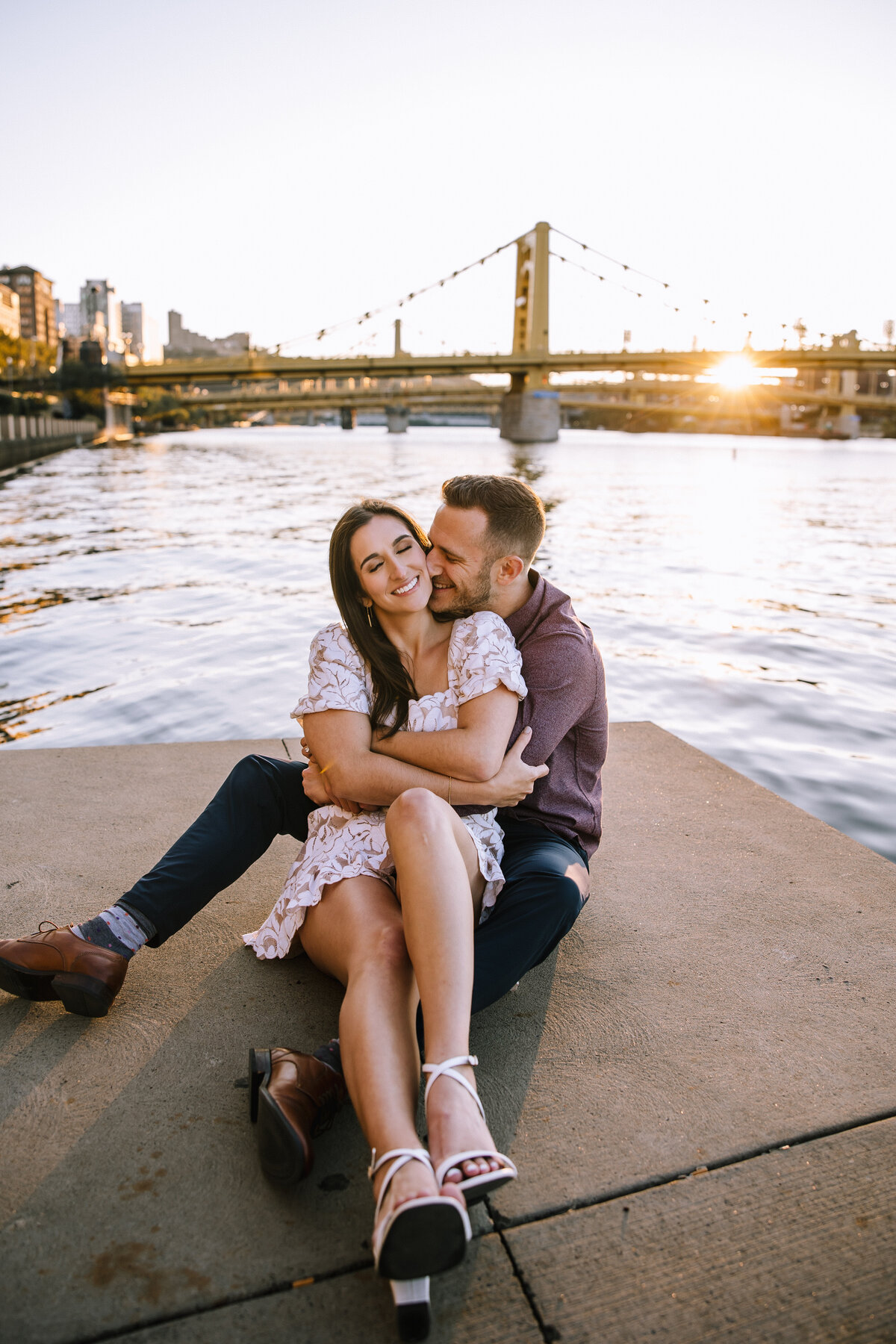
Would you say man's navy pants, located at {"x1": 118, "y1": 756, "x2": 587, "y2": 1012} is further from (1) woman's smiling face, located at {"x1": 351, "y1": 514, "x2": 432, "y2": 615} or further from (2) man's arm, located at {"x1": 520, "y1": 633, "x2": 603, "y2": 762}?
(1) woman's smiling face, located at {"x1": 351, "y1": 514, "x2": 432, "y2": 615}

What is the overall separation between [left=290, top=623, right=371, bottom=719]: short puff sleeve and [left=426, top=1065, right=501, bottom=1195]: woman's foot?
0.65 meters

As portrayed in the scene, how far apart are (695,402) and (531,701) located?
68.2m

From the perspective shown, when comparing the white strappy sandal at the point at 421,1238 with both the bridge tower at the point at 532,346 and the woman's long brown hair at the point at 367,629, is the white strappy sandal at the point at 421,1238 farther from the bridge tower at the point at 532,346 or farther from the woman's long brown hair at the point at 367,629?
the bridge tower at the point at 532,346

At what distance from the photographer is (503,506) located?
5.91 ft

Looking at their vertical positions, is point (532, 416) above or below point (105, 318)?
below

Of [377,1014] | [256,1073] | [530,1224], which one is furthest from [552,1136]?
[256,1073]

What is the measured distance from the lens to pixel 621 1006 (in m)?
1.67

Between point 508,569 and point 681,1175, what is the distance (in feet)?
3.34

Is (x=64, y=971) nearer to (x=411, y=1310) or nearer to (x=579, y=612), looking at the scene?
(x=411, y=1310)

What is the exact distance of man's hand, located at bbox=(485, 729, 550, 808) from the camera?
65.4 inches

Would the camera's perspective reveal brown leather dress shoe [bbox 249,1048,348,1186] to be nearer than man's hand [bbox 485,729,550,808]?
Yes

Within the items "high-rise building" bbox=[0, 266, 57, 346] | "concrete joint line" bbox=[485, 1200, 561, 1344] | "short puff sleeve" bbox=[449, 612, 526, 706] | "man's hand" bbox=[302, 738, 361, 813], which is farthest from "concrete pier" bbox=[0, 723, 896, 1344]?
"high-rise building" bbox=[0, 266, 57, 346]

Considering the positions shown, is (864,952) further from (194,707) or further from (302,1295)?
(194,707)

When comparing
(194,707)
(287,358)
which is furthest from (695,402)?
(194,707)
